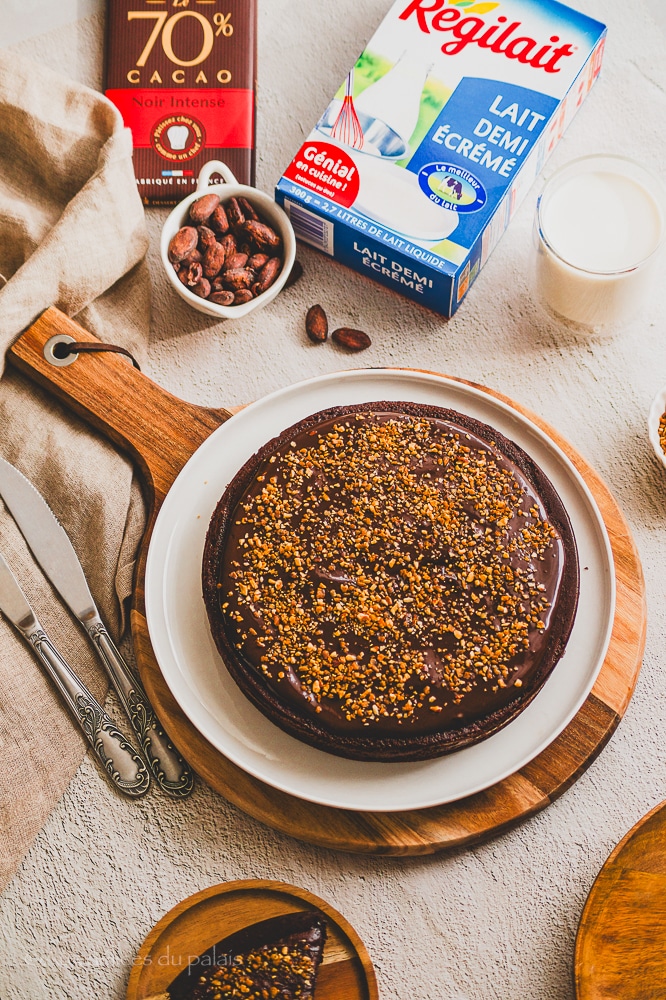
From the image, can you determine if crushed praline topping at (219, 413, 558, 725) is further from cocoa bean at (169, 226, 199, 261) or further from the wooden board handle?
cocoa bean at (169, 226, 199, 261)

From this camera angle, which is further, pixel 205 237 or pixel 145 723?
pixel 205 237

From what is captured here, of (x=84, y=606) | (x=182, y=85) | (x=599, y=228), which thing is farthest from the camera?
(x=182, y=85)

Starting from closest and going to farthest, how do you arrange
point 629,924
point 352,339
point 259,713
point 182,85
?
point 629,924 → point 259,713 → point 352,339 → point 182,85

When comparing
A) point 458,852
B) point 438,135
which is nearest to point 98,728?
point 458,852

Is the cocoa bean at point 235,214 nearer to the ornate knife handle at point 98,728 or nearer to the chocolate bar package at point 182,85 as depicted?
the chocolate bar package at point 182,85

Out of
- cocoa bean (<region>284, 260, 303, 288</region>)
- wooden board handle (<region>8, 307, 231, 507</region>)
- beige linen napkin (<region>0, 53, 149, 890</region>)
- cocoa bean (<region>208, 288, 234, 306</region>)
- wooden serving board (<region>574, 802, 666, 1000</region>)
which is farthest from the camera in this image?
cocoa bean (<region>284, 260, 303, 288</region>)

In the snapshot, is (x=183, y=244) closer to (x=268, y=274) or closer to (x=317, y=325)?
(x=268, y=274)

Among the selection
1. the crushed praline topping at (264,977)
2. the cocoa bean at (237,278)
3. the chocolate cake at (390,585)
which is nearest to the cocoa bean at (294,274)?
the cocoa bean at (237,278)

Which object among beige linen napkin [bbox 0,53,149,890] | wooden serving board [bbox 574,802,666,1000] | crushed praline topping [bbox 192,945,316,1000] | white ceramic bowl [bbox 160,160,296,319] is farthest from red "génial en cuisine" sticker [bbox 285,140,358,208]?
crushed praline topping [bbox 192,945,316,1000]
